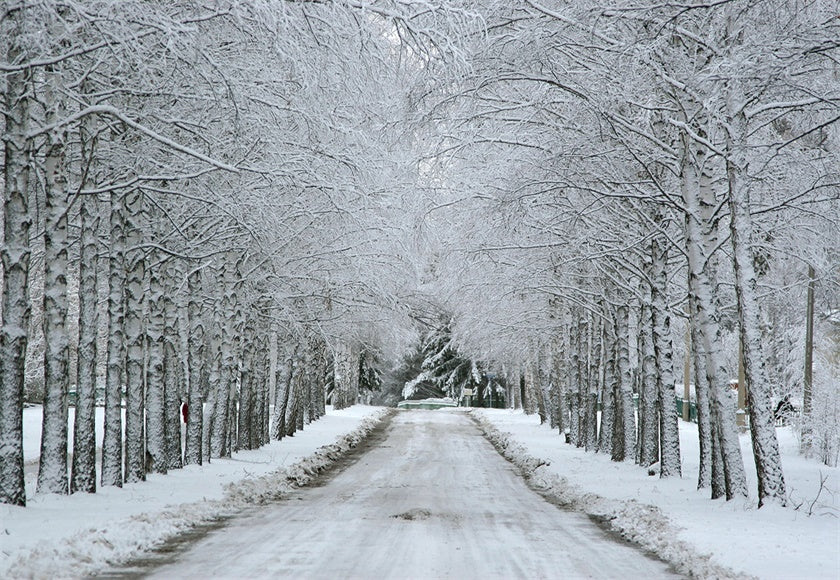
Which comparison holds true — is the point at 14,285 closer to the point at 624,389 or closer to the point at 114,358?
the point at 114,358

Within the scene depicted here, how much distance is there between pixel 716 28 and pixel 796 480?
35.4ft

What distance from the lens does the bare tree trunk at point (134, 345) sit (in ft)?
51.7

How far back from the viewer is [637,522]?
39.3 ft

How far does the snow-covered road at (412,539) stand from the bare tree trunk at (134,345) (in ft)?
10.2

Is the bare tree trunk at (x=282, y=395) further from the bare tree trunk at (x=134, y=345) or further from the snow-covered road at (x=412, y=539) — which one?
the bare tree trunk at (x=134, y=345)

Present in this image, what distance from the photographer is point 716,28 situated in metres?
12.2

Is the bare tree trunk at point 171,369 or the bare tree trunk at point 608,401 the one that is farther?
the bare tree trunk at point 608,401

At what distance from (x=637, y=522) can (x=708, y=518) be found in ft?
3.04

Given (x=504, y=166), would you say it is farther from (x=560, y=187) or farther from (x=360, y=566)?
(x=360, y=566)

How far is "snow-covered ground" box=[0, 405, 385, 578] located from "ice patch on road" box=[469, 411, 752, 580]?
524 cm

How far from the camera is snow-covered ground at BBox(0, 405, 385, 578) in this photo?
328 inches

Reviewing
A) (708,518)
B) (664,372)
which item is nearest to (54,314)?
(708,518)

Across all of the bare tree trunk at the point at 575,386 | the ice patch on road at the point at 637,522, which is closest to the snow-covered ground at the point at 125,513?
the ice patch on road at the point at 637,522

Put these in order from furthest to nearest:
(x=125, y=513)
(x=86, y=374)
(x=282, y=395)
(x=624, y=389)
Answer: (x=282, y=395)
(x=624, y=389)
(x=86, y=374)
(x=125, y=513)
